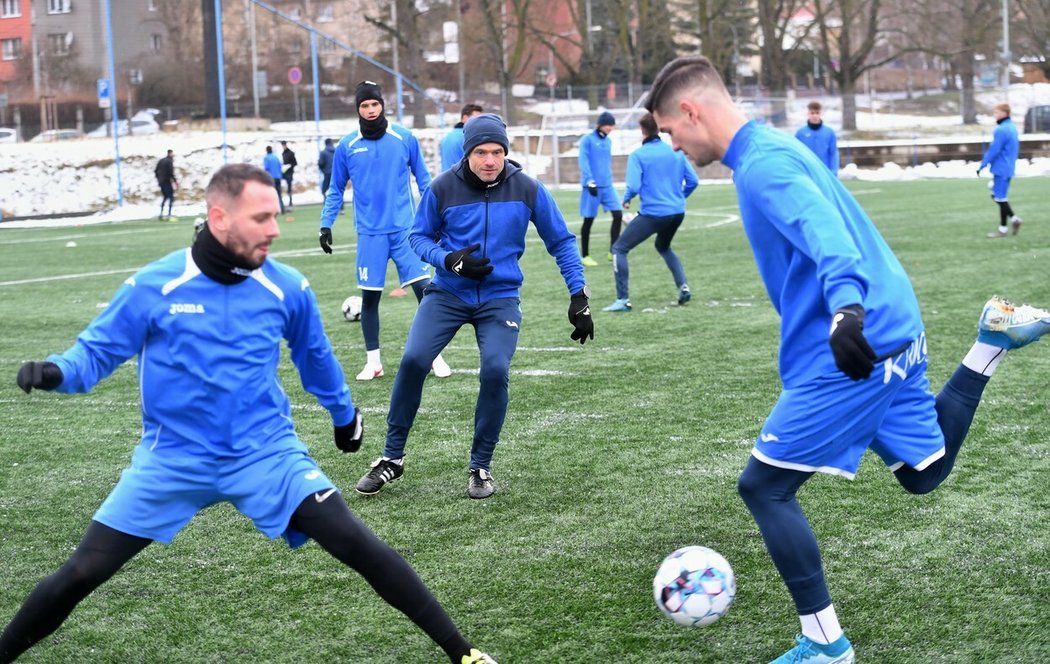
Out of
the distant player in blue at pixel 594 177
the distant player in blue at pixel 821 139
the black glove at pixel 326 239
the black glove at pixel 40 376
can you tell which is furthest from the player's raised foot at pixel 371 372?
the distant player in blue at pixel 821 139

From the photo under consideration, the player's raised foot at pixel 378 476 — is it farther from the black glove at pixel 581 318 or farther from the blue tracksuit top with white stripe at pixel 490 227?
the black glove at pixel 581 318

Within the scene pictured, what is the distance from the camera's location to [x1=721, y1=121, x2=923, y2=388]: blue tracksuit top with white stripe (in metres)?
3.68

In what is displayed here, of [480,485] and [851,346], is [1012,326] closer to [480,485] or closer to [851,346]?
[851,346]

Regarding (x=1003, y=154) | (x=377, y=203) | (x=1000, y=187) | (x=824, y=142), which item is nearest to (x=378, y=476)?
(x=377, y=203)

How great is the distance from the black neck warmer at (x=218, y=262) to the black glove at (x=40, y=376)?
549mm

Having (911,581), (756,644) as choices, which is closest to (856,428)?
(756,644)

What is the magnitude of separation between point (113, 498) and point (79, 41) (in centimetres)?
4290

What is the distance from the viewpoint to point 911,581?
496cm

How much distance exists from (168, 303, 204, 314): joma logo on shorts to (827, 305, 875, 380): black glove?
1918mm

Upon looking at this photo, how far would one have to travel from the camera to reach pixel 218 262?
3.90 m

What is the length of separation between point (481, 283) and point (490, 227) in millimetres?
313

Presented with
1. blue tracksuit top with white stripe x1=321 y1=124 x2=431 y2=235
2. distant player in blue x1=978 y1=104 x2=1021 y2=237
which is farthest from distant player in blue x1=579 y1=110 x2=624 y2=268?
blue tracksuit top with white stripe x1=321 y1=124 x2=431 y2=235

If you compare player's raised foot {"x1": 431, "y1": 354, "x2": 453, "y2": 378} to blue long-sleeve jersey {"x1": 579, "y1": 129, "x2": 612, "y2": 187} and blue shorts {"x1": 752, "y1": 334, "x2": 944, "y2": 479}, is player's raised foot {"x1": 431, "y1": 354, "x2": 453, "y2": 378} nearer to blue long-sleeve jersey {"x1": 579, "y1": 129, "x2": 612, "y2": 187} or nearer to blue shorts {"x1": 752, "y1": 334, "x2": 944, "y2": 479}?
blue shorts {"x1": 752, "y1": 334, "x2": 944, "y2": 479}

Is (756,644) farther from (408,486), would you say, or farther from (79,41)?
(79,41)
